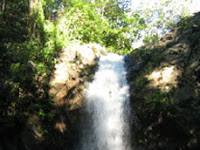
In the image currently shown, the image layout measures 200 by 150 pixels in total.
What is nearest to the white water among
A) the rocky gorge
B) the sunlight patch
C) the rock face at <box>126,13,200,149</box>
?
the rocky gorge

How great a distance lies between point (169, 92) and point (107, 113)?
2794 millimetres

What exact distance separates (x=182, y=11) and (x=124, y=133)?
24.2 metres

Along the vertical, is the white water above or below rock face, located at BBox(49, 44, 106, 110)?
below

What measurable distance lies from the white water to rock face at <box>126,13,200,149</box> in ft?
1.70

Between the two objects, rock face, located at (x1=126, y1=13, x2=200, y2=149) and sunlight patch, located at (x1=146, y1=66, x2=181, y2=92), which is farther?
sunlight patch, located at (x1=146, y1=66, x2=181, y2=92)

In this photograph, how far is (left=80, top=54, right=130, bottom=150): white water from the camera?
6.10m

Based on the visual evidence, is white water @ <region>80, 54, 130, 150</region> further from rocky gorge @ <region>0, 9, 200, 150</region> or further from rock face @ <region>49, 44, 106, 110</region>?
rock face @ <region>49, 44, 106, 110</region>

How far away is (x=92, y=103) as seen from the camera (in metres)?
7.11

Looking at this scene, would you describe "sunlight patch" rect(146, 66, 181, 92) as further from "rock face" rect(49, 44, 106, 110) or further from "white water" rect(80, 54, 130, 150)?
"rock face" rect(49, 44, 106, 110)

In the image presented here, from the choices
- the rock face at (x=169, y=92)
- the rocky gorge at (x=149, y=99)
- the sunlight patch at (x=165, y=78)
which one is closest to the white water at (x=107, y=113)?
the rocky gorge at (x=149, y=99)

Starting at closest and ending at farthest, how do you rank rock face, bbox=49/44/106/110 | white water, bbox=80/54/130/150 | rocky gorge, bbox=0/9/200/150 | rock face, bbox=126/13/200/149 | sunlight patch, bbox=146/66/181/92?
rocky gorge, bbox=0/9/200/150 < rock face, bbox=126/13/200/149 < white water, bbox=80/54/130/150 < sunlight patch, bbox=146/66/181/92 < rock face, bbox=49/44/106/110

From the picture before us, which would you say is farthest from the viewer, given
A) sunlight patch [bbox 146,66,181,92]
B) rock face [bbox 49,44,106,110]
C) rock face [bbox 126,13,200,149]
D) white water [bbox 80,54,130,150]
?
rock face [bbox 49,44,106,110]

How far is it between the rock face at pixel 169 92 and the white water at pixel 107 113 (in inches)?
20.4

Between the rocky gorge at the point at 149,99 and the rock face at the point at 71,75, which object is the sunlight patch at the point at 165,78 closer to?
the rocky gorge at the point at 149,99
